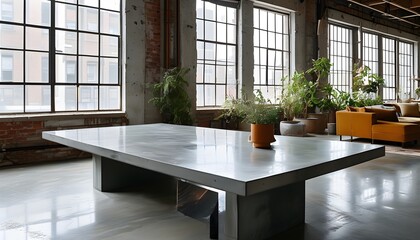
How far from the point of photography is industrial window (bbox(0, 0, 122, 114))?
5488mm

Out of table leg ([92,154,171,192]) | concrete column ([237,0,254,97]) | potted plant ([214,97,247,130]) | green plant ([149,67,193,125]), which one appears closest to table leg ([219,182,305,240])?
table leg ([92,154,171,192])

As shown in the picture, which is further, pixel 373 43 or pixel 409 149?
pixel 373 43

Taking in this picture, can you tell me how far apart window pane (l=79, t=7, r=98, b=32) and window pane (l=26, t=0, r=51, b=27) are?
505mm

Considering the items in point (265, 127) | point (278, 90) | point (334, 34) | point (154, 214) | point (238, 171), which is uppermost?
point (334, 34)

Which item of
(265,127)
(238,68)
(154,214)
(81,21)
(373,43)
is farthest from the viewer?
(373,43)

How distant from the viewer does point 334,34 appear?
11.5 meters

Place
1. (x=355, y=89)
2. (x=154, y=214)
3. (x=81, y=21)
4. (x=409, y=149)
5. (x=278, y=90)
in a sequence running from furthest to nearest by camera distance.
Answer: (x=355, y=89) < (x=278, y=90) < (x=409, y=149) < (x=81, y=21) < (x=154, y=214)

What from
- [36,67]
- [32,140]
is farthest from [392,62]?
[32,140]

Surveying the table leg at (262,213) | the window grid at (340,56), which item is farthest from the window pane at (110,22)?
the window grid at (340,56)

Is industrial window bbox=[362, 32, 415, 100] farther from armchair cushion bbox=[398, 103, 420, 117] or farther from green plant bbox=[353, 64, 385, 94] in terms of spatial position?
armchair cushion bbox=[398, 103, 420, 117]

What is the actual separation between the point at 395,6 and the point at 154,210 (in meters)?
11.5

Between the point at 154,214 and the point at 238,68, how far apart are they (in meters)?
5.97

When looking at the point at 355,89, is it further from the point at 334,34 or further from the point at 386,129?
the point at 386,129

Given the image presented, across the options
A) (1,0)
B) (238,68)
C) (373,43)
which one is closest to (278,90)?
(238,68)
